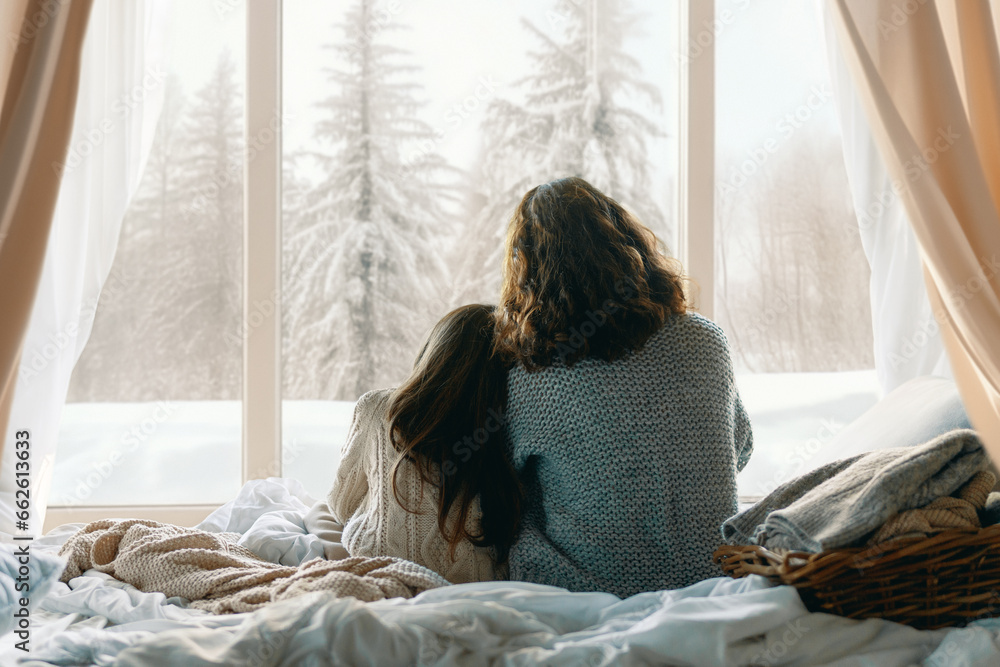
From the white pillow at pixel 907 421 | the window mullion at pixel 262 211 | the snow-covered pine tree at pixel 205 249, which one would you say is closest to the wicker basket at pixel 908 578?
the white pillow at pixel 907 421

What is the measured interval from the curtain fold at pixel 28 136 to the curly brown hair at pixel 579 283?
100 cm

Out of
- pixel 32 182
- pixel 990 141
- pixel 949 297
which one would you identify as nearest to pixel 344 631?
pixel 32 182

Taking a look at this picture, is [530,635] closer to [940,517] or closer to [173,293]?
[940,517]

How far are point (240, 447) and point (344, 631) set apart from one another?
155 centimetres

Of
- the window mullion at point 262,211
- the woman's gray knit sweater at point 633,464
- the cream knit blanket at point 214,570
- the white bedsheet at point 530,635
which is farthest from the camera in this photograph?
the window mullion at point 262,211

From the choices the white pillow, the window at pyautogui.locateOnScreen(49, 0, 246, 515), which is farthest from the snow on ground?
the white pillow

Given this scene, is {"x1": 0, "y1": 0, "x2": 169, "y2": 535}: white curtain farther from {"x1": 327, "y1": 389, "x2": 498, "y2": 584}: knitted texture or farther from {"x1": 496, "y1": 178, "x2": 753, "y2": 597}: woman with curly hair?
{"x1": 496, "y1": 178, "x2": 753, "y2": 597}: woman with curly hair

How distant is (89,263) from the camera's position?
1991mm

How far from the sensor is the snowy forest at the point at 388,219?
227 cm

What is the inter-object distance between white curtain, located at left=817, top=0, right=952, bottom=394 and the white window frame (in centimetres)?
40

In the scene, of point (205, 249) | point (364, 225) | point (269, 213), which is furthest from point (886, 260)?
point (205, 249)

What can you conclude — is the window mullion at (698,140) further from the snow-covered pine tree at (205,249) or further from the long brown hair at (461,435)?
the snow-covered pine tree at (205,249)

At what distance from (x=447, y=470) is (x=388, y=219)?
114cm

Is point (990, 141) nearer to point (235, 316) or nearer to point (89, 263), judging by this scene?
point (235, 316)
